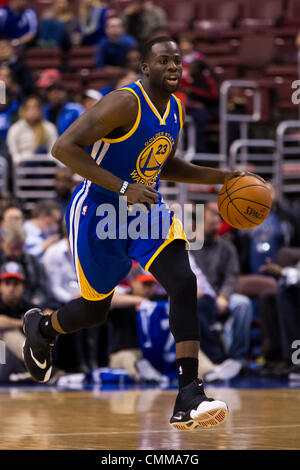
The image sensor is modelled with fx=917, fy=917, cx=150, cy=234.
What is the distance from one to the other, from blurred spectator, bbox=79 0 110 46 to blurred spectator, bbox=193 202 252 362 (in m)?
6.55

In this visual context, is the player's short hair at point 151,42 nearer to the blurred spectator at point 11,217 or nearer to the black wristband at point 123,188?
the black wristband at point 123,188

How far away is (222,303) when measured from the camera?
357 inches

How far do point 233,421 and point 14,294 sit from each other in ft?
11.4

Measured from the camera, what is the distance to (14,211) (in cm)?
918

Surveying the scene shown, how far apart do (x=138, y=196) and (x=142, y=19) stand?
10.4 m

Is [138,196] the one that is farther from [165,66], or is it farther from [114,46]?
[114,46]

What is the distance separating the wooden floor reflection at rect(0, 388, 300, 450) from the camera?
14.5ft

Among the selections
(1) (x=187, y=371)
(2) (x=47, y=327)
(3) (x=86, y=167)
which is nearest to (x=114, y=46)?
(2) (x=47, y=327)

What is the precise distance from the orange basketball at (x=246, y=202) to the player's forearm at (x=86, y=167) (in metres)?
0.76

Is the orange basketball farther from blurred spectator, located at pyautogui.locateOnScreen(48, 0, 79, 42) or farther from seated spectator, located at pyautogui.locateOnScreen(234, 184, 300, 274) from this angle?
blurred spectator, located at pyautogui.locateOnScreen(48, 0, 79, 42)

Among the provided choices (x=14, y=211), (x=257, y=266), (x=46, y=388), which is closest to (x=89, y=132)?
(x=46, y=388)

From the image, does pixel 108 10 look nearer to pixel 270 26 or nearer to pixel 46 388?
pixel 270 26

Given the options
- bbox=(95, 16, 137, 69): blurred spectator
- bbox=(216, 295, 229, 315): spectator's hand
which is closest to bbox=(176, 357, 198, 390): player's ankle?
bbox=(216, 295, 229, 315): spectator's hand

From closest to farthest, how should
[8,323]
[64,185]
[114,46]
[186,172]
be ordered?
[186,172] → [8,323] → [64,185] → [114,46]
